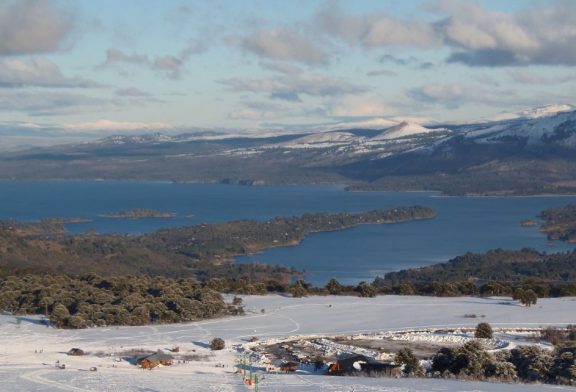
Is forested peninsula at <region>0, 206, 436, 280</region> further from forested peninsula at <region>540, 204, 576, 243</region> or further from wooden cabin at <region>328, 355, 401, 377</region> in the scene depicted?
wooden cabin at <region>328, 355, 401, 377</region>

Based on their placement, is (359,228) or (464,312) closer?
(464,312)

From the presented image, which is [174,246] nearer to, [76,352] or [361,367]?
[76,352]

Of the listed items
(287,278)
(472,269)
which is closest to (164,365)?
(287,278)

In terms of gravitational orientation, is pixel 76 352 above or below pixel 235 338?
above

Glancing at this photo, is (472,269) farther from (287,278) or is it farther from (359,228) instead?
(359,228)

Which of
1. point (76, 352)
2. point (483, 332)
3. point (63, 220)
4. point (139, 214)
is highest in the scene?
point (483, 332)

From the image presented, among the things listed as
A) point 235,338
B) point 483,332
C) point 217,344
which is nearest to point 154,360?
point 217,344
